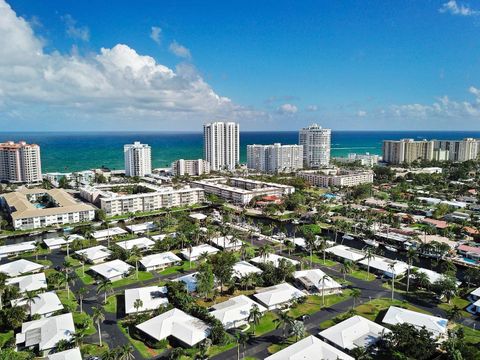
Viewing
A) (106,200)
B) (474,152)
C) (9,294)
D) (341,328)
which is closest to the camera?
(341,328)

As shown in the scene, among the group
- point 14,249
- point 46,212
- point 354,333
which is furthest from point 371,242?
point 46,212

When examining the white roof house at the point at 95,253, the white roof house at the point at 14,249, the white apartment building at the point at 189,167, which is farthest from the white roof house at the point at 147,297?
the white apartment building at the point at 189,167

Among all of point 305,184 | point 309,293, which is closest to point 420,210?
point 305,184

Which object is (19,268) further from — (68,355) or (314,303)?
(314,303)

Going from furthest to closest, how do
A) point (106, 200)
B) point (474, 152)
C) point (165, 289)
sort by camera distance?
point (474, 152), point (106, 200), point (165, 289)

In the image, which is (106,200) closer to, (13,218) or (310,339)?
(13,218)

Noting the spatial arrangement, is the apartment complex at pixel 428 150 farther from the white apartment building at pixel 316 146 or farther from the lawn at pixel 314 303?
the lawn at pixel 314 303

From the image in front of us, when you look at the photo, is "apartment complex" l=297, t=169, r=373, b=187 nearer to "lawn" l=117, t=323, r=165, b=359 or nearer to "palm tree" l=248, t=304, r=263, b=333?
"palm tree" l=248, t=304, r=263, b=333
